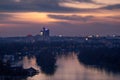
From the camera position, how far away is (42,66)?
22016mm

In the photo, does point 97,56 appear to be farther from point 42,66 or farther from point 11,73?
point 11,73

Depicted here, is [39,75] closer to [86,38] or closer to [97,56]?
[97,56]

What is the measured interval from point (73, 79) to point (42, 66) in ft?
18.5

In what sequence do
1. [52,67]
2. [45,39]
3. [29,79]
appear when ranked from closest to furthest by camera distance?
1. [29,79]
2. [52,67]
3. [45,39]

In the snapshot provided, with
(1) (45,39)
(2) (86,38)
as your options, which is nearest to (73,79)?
(1) (45,39)

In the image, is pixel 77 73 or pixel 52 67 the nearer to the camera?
pixel 77 73

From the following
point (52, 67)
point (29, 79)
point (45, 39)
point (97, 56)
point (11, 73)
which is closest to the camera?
point (29, 79)

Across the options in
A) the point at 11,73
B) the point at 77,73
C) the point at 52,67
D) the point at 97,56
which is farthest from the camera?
the point at 97,56

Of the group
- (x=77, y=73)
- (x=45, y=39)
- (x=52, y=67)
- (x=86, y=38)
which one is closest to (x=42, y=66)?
(x=52, y=67)

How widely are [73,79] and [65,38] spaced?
4522cm

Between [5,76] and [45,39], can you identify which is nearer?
[5,76]

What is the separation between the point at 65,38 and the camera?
202 ft

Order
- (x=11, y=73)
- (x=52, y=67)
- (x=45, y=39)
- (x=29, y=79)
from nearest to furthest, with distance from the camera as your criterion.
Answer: (x=29, y=79)
(x=11, y=73)
(x=52, y=67)
(x=45, y=39)

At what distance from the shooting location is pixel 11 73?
1738cm
